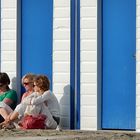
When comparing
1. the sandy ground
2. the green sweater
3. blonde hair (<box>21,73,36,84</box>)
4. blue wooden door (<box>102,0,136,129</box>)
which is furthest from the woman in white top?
blue wooden door (<box>102,0,136,129</box>)

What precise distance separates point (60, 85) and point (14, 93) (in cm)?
87

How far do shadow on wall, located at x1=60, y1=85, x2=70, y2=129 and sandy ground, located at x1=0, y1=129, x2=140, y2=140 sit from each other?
2.40 ft

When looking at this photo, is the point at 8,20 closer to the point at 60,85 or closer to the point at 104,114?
the point at 60,85

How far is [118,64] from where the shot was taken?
12.3 meters

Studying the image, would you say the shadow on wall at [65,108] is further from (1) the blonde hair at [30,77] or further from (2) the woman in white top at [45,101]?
(1) the blonde hair at [30,77]

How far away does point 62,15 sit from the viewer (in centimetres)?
1255

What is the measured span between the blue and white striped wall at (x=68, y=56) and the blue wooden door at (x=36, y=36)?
5.8 inches

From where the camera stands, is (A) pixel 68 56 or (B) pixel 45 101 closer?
(B) pixel 45 101

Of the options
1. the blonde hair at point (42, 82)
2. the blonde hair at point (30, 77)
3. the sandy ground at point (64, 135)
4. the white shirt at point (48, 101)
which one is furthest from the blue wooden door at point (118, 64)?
the blonde hair at point (30, 77)

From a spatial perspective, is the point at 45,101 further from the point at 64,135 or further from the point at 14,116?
the point at 64,135

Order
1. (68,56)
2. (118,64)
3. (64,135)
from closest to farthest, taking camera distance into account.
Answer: (64,135)
(118,64)
(68,56)

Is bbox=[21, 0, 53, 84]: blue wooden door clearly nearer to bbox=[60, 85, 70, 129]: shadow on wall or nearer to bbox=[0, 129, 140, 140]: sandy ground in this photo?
bbox=[60, 85, 70, 129]: shadow on wall

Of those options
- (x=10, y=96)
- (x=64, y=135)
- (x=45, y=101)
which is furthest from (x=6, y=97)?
(x=64, y=135)

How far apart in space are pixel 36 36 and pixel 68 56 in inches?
29.9
